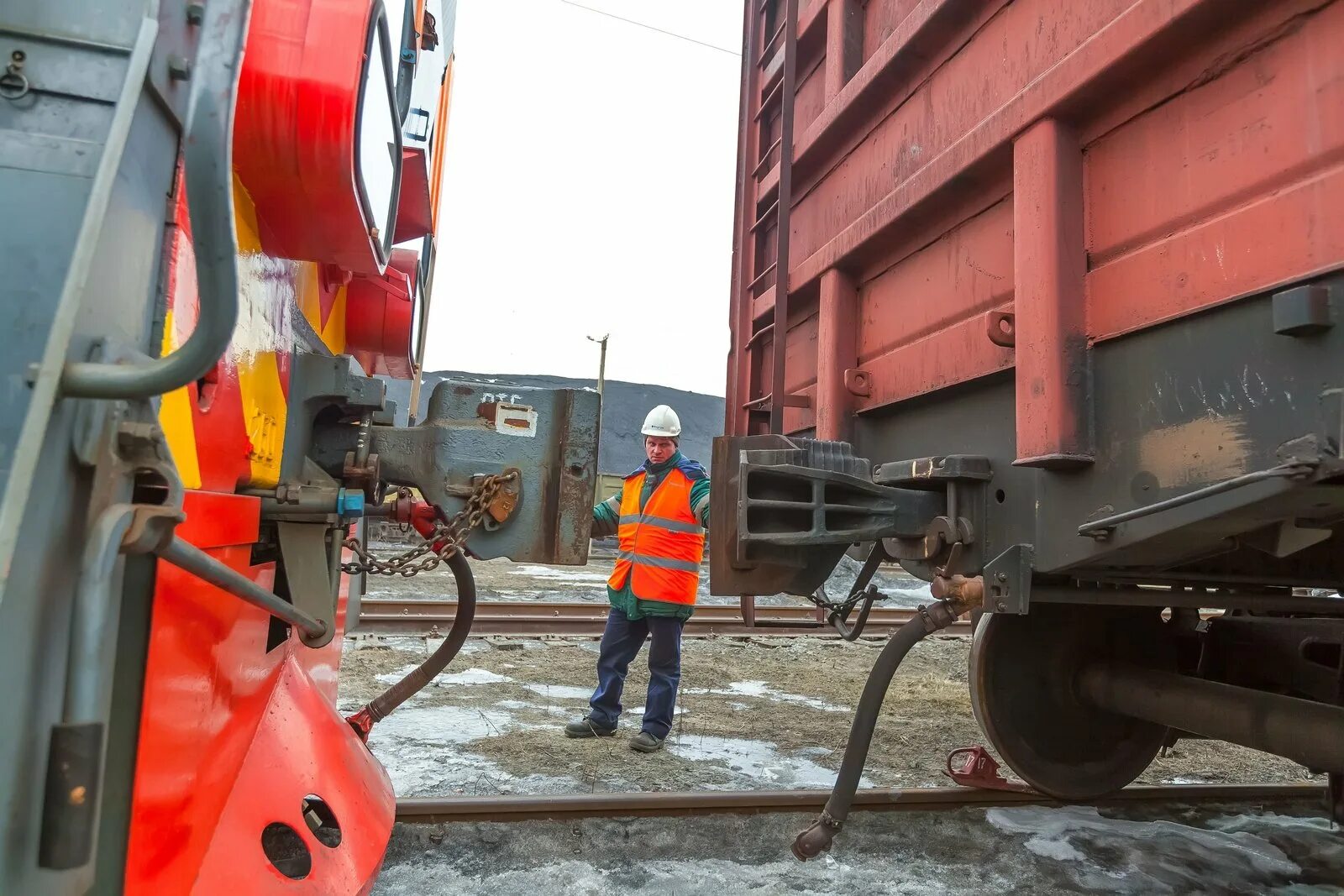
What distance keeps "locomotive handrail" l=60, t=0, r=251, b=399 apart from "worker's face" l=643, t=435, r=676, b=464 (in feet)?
11.6

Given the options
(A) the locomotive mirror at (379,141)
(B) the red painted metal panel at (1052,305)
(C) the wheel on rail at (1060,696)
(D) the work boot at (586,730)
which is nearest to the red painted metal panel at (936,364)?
(B) the red painted metal panel at (1052,305)

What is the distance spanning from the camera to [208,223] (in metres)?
0.85

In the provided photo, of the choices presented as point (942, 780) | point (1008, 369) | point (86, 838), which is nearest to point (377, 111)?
point (86, 838)

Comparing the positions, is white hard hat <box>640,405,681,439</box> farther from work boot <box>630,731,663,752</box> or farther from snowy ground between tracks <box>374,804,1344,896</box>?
snowy ground between tracks <box>374,804,1344,896</box>

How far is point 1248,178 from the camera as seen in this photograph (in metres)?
1.51

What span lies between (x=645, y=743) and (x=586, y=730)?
1.20ft

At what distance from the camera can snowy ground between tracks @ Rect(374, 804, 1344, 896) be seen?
258cm

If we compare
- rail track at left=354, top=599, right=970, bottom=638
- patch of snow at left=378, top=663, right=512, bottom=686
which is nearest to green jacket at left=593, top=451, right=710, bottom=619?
patch of snow at left=378, top=663, right=512, bottom=686

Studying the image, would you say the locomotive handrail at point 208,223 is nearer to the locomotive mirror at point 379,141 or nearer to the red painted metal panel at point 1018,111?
the locomotive mirror at point 379,141

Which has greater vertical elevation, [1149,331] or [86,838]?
[1149,331]

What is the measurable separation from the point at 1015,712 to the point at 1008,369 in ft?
5.29

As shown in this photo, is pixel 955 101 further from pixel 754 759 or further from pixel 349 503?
pixel 754 759

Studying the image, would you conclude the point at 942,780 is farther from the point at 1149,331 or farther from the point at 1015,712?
the point at 1149,331

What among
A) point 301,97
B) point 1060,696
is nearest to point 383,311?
point 301,97
